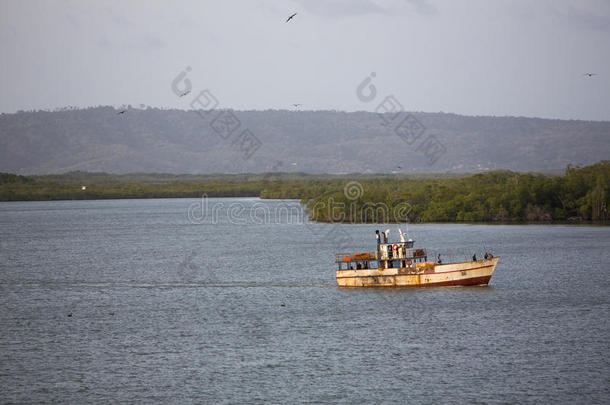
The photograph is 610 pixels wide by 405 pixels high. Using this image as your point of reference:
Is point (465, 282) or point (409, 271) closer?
point (409, 271)

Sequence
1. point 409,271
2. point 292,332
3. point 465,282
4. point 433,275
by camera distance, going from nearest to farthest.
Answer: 1. point 292,332
2. point 433,275
3. point 409,271
4. point 465,282

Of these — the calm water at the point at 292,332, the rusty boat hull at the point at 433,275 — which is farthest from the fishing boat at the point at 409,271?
the calm water at the point at 292,332

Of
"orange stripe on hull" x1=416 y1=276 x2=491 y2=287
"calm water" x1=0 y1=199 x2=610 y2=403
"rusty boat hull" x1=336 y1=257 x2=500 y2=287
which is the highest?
"rusty boat hull" x1=336 y1=257 x2=500 y2=287

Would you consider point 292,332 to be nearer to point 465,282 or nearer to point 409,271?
point 409,271

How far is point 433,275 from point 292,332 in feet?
47.0

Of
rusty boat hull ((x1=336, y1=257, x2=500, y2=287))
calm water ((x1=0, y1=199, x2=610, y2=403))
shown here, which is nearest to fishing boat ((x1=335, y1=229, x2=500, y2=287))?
rusty boat hull ((x1=336, y1=257, x2=500, y2=287))

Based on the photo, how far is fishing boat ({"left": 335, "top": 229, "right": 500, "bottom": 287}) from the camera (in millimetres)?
52469

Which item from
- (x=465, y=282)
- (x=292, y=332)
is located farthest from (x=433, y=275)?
(x=292, y=332)

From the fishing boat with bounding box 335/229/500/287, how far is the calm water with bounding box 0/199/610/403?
962 mm

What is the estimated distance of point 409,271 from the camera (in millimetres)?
52906

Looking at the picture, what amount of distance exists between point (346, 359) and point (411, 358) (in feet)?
9.64

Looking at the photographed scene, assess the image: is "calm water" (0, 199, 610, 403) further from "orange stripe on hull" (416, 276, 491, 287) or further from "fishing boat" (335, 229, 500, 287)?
"fishing boat" (335, 229, 500, 287)

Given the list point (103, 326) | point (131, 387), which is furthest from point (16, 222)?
→ point (131, 387)

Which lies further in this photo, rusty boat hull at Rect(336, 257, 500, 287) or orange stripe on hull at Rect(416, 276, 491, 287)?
orange stripe on hull at Rect(416, 276, 491, 287)
